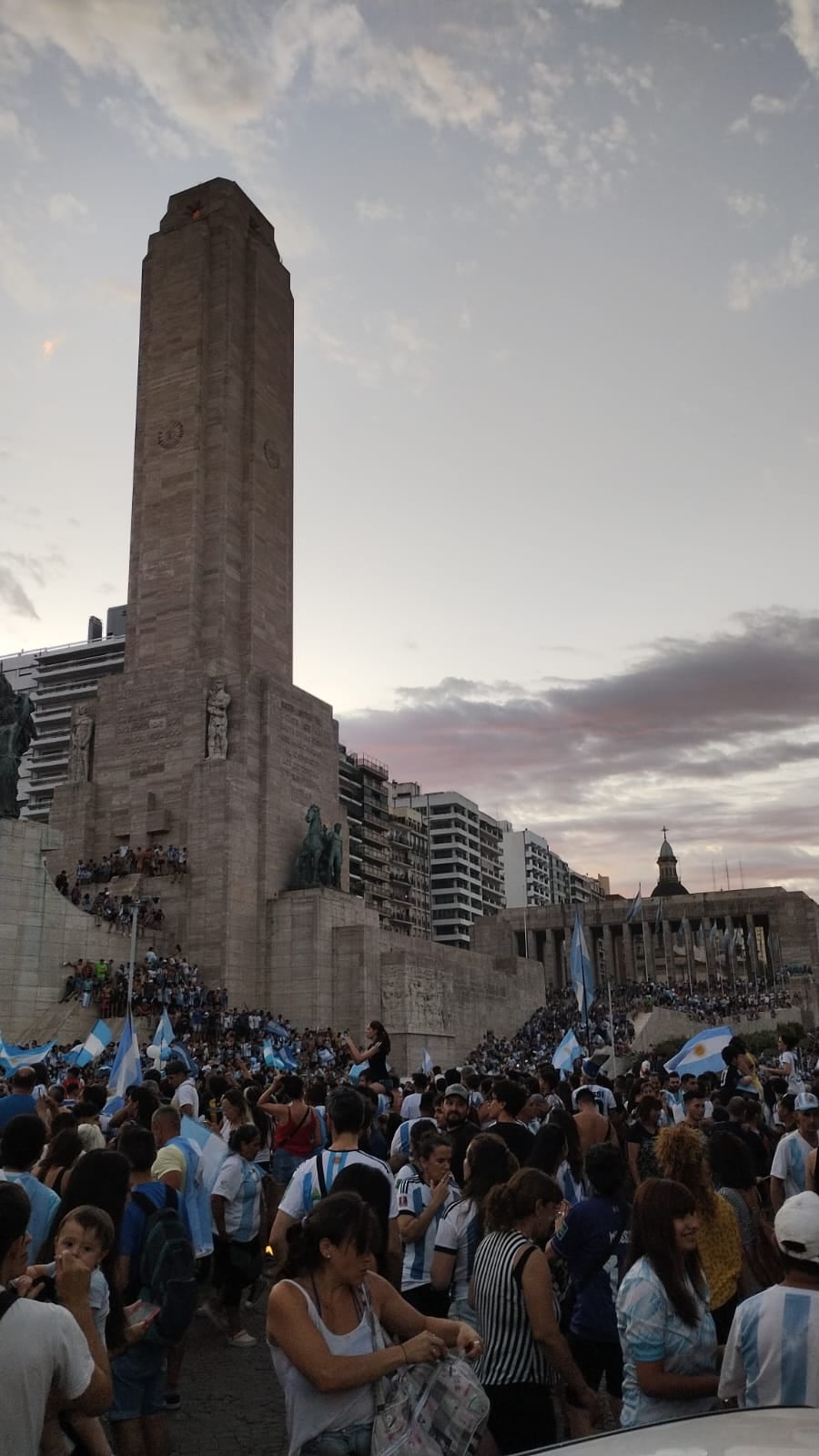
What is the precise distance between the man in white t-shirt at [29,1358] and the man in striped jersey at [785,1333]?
201cm

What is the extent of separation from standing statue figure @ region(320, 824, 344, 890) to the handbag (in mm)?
34397

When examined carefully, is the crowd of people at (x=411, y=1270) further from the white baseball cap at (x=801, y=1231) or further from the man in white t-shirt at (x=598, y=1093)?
the man in white t-shirt at (x=598, y=1093)

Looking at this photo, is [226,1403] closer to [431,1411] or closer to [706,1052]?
[431,1411]

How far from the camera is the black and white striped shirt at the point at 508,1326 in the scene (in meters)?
4.80

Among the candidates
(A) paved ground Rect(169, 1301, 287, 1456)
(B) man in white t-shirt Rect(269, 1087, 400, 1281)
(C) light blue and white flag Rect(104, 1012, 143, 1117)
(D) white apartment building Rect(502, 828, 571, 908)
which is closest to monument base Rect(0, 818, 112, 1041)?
(C) light blue and white flag Rect(104, 1012, 143, 1117)

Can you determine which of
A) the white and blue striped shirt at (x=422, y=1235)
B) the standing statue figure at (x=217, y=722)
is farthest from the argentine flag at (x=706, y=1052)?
the standing statue figure at (x=217, y=722)

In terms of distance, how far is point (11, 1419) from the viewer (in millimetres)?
3336

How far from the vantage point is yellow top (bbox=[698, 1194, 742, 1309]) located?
17.4ft

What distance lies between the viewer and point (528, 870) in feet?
454

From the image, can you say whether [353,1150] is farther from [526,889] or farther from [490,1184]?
[526,889]

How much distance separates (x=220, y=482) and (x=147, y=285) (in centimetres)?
917

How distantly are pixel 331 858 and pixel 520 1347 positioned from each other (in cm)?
3343

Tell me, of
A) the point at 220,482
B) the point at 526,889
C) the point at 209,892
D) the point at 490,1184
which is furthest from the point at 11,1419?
the point at 526,889

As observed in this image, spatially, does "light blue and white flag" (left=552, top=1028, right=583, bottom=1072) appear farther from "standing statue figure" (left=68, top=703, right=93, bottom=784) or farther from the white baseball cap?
"standing statue figure" (left=68, top=703, right=93, bottom=784)
